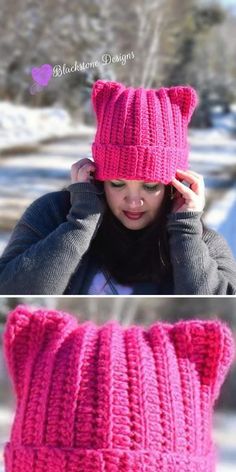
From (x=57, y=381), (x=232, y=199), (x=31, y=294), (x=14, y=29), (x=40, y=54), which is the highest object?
(x=14, y=29)

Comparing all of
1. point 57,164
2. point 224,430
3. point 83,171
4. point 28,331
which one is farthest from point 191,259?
point 57,164

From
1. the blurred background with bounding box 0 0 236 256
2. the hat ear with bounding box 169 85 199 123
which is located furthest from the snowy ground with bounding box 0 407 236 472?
the hat ear with bounding box 169 85 199 123

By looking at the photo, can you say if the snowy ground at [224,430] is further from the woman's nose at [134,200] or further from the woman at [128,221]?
the woman's nose at [134,200]

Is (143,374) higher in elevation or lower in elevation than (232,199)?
lower

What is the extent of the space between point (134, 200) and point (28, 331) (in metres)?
0.34

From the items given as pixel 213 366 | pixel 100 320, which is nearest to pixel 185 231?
pixel 213 366

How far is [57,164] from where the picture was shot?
2713 millimetres

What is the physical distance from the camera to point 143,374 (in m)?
0.76

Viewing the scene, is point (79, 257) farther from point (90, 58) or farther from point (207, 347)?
point (90, 58)

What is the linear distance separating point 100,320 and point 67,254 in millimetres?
687

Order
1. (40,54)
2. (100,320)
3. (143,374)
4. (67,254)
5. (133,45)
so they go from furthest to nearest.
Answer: (40,54) → (133,45) → (100,320) → (67,254) → (143,374)

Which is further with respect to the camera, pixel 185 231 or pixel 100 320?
pixel 100 320

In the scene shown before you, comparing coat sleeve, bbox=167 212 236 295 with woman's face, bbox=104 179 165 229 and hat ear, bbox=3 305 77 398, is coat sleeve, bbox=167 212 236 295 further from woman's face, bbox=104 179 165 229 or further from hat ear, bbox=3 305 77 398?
hat ear, bbox=3 305 77 398

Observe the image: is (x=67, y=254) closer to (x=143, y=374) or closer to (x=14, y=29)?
(x=143, y=374)
